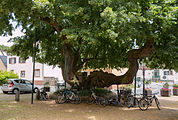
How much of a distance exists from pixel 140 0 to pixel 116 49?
15.9ft

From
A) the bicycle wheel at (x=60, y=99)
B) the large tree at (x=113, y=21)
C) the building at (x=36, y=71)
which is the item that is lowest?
the bicycle wheel at (x=60, y=99)

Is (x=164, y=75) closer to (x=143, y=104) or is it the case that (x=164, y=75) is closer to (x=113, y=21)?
(x=143, y=104)

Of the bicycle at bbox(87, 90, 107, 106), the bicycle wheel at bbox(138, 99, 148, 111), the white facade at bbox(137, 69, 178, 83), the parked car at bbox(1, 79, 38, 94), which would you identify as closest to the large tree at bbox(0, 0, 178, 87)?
the bicycle at bbox(87, 90, 107, 106)

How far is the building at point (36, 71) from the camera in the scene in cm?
3612

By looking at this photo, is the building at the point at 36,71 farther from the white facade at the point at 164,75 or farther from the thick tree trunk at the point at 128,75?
the thick tree trunk at the point at 128,75

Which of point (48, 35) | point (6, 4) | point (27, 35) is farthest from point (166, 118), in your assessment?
point (27, 35)

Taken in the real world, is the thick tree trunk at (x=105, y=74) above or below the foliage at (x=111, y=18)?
below

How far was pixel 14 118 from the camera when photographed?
307 inches

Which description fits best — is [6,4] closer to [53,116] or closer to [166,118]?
[53,116]

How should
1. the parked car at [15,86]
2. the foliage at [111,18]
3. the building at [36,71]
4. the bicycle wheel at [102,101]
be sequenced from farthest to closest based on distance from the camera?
1. the building at [36,71]
2. the parked car at [15,86]
3. the bicycle wheel at [102,101]
4. the foliage at [111,18]

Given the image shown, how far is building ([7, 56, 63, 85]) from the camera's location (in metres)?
36.1

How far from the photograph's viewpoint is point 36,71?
36781 mm

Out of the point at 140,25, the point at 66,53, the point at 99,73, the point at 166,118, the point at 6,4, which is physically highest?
the point at 6,4

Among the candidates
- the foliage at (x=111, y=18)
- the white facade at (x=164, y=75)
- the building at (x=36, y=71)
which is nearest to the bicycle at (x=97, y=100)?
the foliage at (x=111, y=18)
